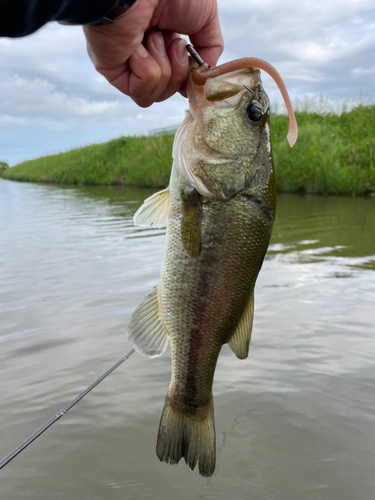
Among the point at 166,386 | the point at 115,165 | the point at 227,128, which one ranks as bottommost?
the point at 166,386

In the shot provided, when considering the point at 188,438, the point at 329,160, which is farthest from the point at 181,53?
the point at 329,160

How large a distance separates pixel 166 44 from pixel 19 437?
2326 mm

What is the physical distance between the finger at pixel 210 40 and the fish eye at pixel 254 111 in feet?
1.49

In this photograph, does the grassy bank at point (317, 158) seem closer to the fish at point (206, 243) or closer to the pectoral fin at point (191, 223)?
the fish at point (206, 243)

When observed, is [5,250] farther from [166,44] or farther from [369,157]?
[369,157]

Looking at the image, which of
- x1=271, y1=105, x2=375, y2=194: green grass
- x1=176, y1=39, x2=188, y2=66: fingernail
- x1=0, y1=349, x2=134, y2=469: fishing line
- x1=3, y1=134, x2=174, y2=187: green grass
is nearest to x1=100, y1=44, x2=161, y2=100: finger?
x1=176, y1=39, x2=188, y2=66: fingernail

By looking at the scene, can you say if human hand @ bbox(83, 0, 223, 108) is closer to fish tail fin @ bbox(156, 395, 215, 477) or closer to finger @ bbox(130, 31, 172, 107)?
finger @ bbox(130, 31, 172, 107)

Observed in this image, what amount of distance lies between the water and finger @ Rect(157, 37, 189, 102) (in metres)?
1.98

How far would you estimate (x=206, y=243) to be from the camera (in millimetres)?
1798

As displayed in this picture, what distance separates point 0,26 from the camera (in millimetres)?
1453

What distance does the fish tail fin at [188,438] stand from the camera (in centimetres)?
188

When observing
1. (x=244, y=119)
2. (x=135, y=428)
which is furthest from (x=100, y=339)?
(x=244, y=119)

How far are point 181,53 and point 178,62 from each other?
0.13ft

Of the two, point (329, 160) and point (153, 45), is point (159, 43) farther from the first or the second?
point (329, 160)
